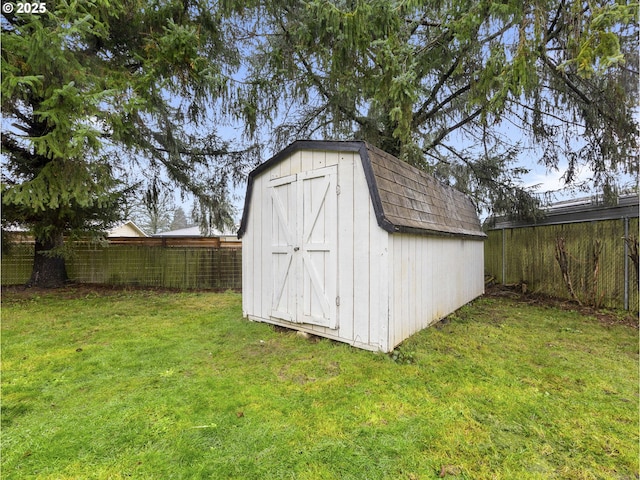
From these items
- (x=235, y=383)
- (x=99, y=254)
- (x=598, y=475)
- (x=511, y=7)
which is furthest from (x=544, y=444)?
(x=99, y=254)

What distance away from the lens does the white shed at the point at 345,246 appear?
11.4 ft

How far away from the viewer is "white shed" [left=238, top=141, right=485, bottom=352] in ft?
11.4

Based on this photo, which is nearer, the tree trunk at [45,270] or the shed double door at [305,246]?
the shed double door at [305,246]

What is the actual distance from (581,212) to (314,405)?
733 cm

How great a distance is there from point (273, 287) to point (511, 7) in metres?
4.99

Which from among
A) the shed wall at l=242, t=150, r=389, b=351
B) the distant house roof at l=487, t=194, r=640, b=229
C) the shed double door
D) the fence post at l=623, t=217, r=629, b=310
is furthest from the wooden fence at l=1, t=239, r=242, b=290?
the fence post at l=623, t=217, r=629, b=310

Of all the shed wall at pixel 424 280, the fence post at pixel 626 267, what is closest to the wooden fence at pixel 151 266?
the shed wall at pixel 424 280

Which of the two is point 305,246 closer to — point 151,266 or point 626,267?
point 626,267

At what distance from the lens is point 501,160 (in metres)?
7.46

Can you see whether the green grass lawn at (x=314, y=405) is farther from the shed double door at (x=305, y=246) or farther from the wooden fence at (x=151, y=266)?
the wooden fence at (x=151, y=266)

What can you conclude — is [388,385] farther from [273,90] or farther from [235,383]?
[273,90]

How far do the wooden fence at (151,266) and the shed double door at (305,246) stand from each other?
5.19 m

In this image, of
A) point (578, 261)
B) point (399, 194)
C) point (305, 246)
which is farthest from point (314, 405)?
point (578, 261)

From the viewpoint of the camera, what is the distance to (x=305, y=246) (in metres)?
4.12
